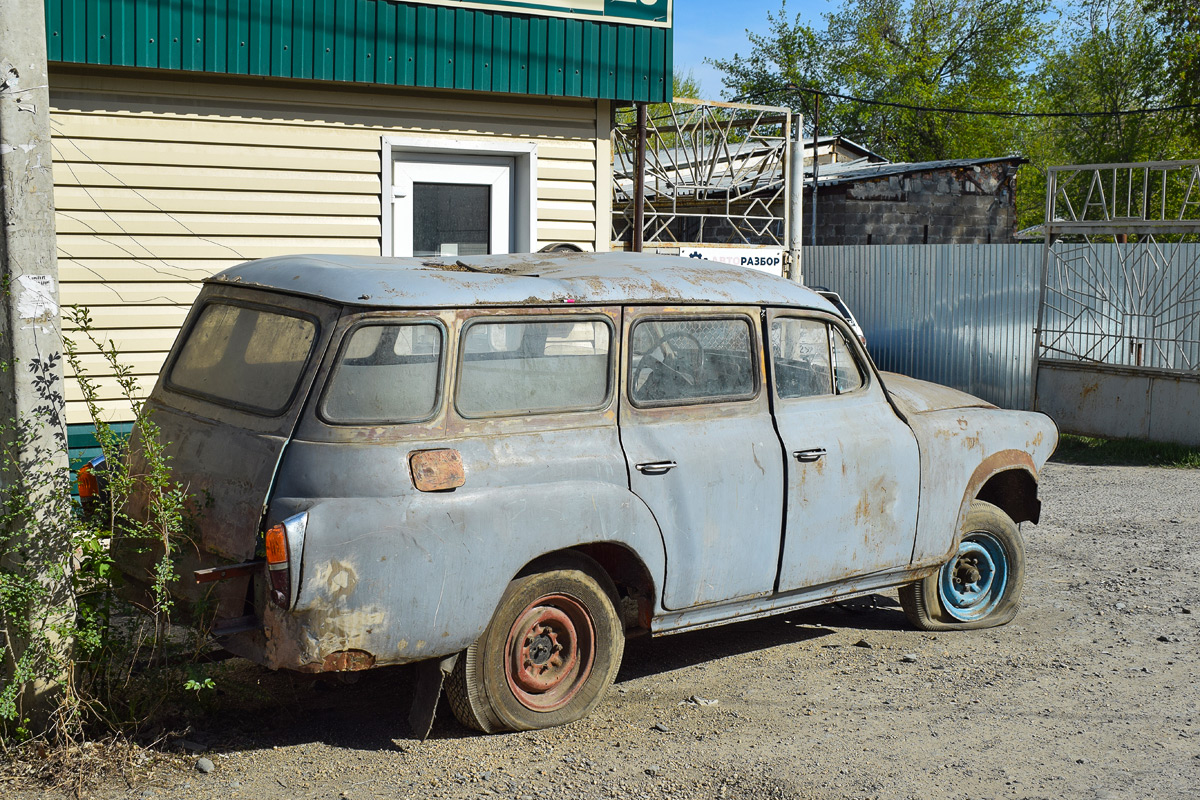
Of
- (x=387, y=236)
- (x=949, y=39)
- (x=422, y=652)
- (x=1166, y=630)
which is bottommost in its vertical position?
(x=1166, y=630)

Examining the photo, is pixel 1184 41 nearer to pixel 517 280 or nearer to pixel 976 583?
pixel 976 583

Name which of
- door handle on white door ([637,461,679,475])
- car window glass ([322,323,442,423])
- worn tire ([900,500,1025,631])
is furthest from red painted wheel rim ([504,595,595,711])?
worn tire ([900,500,1025,631])

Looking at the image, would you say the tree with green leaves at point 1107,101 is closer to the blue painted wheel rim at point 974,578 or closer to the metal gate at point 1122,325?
the metal gate at point 1122,325

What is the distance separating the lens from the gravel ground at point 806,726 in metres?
4.19

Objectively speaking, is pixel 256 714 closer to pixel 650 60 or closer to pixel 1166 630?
pixel 1166 630

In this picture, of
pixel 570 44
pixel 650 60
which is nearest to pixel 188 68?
pixel 570 44

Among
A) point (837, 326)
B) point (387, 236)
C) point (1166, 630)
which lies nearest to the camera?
point (837, 326)

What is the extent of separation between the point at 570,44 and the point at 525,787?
6192mm

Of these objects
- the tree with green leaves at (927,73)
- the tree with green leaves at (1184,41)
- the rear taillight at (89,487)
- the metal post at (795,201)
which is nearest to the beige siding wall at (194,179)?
the rear taillight at (89,487)

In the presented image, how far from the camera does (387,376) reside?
426cm

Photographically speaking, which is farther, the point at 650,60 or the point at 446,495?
the point at 650,60

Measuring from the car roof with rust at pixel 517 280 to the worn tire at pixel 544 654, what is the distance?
1.11 metres

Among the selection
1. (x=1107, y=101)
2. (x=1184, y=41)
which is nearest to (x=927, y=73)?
(x=1107, y=101)

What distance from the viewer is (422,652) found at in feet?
13.7
